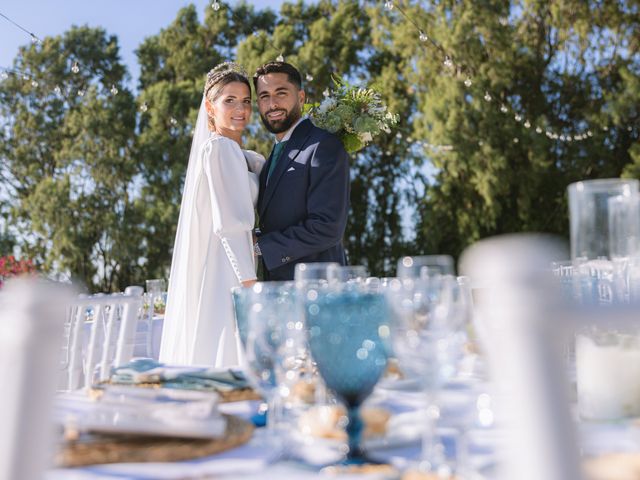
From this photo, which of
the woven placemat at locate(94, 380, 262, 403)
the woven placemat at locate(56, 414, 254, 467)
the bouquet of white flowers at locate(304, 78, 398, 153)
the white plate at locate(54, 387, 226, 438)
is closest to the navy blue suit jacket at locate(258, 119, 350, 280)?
the bouquet of white flowers at locate(304, 78, 398, 153)

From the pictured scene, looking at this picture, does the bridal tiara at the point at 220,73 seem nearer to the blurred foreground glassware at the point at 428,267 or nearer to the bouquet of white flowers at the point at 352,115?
the bouquet of white flowers at the point at 352,115

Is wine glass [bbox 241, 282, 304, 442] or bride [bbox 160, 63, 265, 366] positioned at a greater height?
bride [bbox 160, 63, 265, 366]

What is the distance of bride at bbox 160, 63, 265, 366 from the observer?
2.58 m

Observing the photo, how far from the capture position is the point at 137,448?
921 millimetres

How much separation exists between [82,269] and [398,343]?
15.3 meters

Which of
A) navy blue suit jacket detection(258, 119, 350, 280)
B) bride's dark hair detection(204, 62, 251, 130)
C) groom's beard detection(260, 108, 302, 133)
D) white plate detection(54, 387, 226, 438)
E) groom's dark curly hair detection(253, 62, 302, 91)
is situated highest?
groom's dark curly hair detection(253, 62, 302, 91)

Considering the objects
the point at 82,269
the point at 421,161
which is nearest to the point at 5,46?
the point at 82,269

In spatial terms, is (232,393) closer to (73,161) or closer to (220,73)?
(220,73)

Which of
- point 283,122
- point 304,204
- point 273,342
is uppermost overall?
point 283,122

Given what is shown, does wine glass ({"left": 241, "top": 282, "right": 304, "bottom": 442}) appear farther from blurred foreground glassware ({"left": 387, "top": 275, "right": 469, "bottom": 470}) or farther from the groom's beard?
the groom's beard

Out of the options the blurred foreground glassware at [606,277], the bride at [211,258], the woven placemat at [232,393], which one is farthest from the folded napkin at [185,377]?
the bride at [211,258]

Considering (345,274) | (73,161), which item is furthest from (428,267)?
(73,161)

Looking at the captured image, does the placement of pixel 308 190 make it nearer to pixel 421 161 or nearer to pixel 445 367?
pixel 445 367

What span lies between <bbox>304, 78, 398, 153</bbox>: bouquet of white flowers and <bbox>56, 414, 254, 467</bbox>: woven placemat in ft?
7.40
